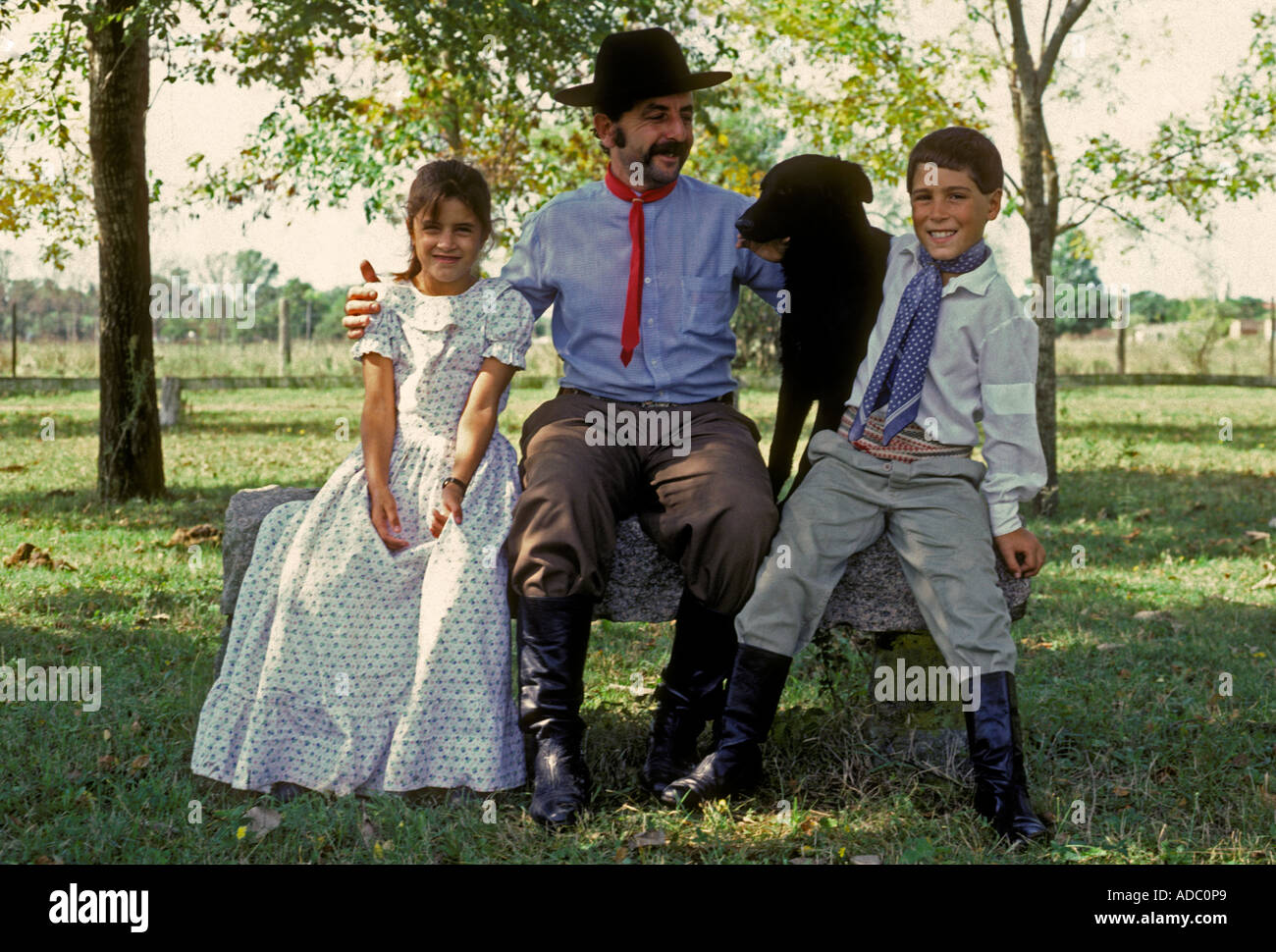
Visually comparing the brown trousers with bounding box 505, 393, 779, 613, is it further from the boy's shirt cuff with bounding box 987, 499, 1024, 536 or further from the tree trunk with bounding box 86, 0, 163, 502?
the tree trunk with bounding box 86, 0, 163, 502

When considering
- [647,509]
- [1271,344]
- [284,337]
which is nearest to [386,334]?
[647,509]

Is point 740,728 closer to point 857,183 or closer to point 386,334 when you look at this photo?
point 386,334

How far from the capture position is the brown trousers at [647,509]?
9.77 feet

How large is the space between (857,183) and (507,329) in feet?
3.54

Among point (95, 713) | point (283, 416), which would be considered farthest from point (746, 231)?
point (283, 416)

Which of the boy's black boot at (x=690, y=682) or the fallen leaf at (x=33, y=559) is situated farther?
the fallen leaf at (x=33, y=559)

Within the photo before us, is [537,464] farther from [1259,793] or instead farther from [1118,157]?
[1118,157]

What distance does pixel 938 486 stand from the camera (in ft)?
9.93

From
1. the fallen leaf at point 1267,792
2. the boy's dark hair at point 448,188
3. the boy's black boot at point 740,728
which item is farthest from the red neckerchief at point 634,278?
the fallen leaf at point 1267,792

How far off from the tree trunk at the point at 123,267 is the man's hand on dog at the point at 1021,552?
20.9 feet

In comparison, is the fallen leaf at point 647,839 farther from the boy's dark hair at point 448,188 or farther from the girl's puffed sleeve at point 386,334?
the boy's dark hair at point 448,188

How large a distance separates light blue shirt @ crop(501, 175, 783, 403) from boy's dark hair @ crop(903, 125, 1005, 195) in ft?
2.03

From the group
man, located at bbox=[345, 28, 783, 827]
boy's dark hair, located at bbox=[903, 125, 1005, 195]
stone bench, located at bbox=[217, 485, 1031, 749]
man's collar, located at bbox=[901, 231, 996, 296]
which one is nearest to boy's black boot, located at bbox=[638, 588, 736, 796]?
man, located at bbox=[345, 28, 783, 827]

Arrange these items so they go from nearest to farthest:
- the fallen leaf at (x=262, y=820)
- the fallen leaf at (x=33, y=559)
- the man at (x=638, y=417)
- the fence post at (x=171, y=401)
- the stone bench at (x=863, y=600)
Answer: the fallen leaf at (x=262, y=820), the man at (x=638, y=417), the stone bench at (x=863, y=600), the fallen leaf at (x=33, y=559), the fence post at (x=171, y=401)
